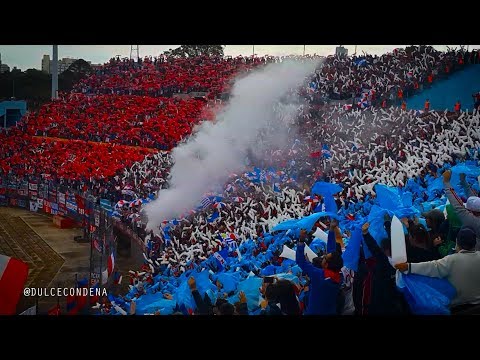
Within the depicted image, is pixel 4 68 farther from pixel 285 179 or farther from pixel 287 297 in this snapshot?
pixel 287 297

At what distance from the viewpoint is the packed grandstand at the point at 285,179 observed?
4.19 meters

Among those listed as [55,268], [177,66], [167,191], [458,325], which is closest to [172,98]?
[177,66]

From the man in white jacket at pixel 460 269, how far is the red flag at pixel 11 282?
259 cm

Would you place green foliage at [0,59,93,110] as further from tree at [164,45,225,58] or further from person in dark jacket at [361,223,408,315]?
person in dark jacket at [361,223,408,315]

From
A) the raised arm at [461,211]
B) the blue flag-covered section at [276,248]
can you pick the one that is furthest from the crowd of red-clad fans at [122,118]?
the raised arm at [461,211]

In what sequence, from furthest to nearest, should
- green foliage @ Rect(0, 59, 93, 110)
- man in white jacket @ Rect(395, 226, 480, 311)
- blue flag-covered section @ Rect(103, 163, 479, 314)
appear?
1. green foliage @ Rect(0, 59, 93, 110)
2. blue flag-covered section @ Rect(103, 163, 479, 314)
3. man in white jacket @ Rect(395, 226, 480, 311)

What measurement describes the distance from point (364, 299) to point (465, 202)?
95 cm

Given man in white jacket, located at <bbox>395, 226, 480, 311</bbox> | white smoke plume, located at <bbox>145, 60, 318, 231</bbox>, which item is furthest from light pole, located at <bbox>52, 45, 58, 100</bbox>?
man in white jacket, located at <bbox>395, 226, 480, 311</bbox>

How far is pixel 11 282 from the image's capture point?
4.44 m

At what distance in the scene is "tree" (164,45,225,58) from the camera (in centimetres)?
466

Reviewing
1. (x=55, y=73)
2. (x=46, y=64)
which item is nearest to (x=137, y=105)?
(x=55, y=73)

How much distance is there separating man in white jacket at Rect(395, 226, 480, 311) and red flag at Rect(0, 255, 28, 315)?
8.51 feet

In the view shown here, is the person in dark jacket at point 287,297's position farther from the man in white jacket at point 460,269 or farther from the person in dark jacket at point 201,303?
the man in white jacket at point 460,269
